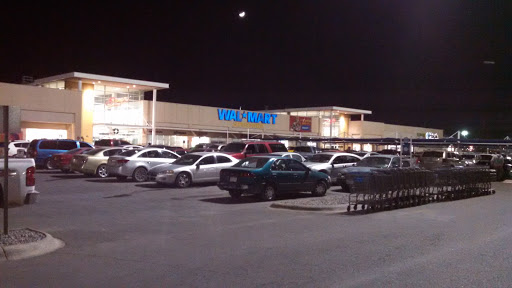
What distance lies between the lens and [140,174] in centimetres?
2195

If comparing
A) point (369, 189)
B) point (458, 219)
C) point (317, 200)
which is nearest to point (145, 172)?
point (317, 200)

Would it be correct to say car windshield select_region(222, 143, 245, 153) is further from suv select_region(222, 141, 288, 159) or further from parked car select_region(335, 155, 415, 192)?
parked car select_region(335, 155, 415, 192)

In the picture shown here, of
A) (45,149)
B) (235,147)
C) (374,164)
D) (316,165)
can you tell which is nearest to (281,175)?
(316,165)

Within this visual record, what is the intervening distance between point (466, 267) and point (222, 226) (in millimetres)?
5526

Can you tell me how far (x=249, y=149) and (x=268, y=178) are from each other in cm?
890

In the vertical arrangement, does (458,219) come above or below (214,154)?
below

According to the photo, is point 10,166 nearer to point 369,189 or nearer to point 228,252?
point 228,252

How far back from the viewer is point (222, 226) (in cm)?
1146

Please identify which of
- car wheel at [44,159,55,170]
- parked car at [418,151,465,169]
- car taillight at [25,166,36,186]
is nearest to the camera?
car taillight at [25,166,36,186]

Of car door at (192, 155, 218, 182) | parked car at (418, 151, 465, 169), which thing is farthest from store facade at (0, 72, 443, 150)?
car door at (192, 155, 218, 182)

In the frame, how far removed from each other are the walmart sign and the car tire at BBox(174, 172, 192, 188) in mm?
33418

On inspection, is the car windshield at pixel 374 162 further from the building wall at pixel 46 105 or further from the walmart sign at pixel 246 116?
the walmart sign at pixel 246 116

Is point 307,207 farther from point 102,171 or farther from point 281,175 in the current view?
point 102,171

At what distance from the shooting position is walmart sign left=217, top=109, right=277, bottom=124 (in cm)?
5378
